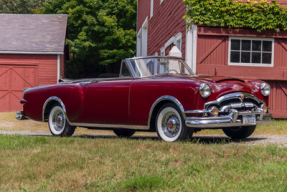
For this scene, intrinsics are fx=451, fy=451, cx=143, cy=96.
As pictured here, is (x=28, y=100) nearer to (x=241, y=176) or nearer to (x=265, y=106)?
(x=265, y=106)

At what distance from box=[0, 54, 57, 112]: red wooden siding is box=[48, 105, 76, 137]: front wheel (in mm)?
14509

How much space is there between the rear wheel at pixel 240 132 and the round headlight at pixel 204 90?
5.15 feet

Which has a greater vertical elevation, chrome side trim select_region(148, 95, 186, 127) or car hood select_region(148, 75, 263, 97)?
car hood select_region(148, 75, 263, 97)

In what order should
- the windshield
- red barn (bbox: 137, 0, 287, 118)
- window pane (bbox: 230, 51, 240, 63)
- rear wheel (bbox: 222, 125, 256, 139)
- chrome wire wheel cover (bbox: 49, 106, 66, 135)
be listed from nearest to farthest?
1. the windshield
2. rear wheel (bbox: 222, 125, 256, 139)
3. chrome wire wheel cover (bbox: 49, 106, 66, 135)
4. red barn (bbox: 137, 0, 287, 118)
5. window pane (bbox: 230, 51, 240, 63)

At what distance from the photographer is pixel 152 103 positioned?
673cm

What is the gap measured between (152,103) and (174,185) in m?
2.62

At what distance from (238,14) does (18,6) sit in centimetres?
4220

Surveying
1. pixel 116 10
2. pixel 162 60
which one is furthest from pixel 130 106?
pixel 116 10

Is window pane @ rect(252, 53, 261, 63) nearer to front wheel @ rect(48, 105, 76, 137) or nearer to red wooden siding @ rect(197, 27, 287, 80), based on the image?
red wooden siding @ rect(197, 27, 287, 80)

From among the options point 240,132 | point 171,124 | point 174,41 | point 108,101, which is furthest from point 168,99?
point 174,41

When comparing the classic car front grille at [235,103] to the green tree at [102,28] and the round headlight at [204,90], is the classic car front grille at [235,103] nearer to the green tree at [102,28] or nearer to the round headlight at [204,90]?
the round headlight at [204,90]

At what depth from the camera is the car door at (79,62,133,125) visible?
7215 millimetres

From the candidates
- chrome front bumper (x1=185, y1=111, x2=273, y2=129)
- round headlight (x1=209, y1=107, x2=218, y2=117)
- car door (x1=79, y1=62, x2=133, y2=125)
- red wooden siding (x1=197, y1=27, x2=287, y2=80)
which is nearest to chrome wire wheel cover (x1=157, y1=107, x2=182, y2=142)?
chrome front bumper (x1=185, y1=111, x2=273, y2=129)

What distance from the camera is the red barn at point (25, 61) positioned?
22727mm
